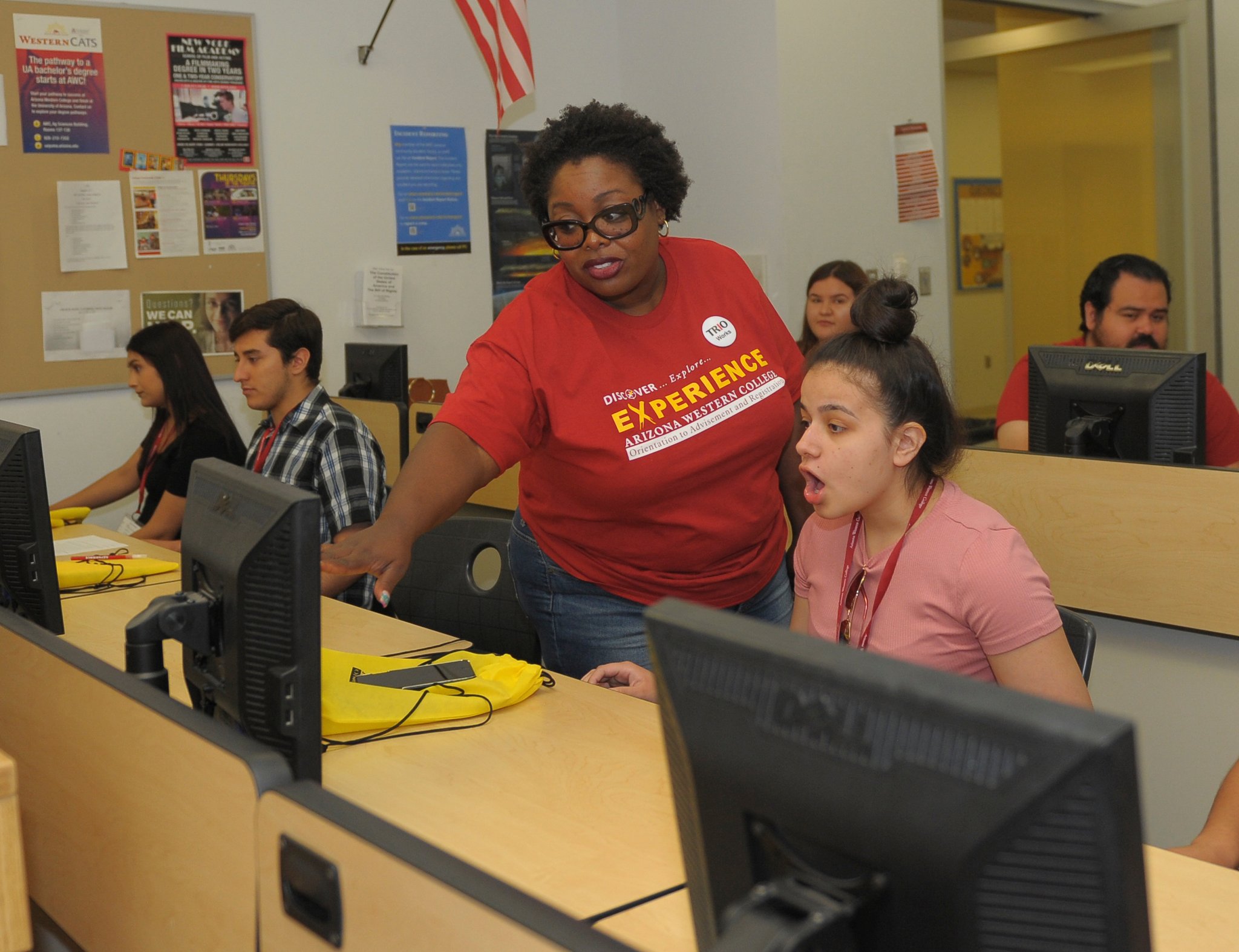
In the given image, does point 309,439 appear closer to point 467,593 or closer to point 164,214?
point 467,593

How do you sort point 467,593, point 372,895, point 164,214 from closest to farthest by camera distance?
point 372,895, point 467,593, point 164,214

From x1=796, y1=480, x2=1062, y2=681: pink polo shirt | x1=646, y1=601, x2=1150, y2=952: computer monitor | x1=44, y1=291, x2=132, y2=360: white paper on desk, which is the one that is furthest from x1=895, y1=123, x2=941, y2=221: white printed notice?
x1=646, y1=601, x2=1150, y2=952: computer monitor

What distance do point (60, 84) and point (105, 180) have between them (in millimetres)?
318

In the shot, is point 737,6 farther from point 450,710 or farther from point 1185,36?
point 450,710

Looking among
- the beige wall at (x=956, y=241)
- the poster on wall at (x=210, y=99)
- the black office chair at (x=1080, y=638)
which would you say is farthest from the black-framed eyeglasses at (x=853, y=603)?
the beige wall at (x=956, y=241)

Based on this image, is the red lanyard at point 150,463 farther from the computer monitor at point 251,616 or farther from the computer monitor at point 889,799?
the computer monitor at point 889,799

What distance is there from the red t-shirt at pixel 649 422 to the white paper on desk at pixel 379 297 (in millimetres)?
2742

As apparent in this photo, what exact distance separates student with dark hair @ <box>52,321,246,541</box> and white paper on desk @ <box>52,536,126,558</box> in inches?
12.2

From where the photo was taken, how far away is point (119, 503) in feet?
14.2

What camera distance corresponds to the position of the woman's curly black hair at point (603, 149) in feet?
6.36

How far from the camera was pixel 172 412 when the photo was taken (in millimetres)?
3508

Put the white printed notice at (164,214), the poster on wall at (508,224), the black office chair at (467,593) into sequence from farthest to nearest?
the poster on wall at (508,224) → the white printed notice at (164,214) → the black office chair at (467,593)

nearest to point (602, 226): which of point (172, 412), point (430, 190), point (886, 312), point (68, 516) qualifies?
point (886, 312)

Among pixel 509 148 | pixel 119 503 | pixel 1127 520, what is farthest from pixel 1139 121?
pixel 119 503
